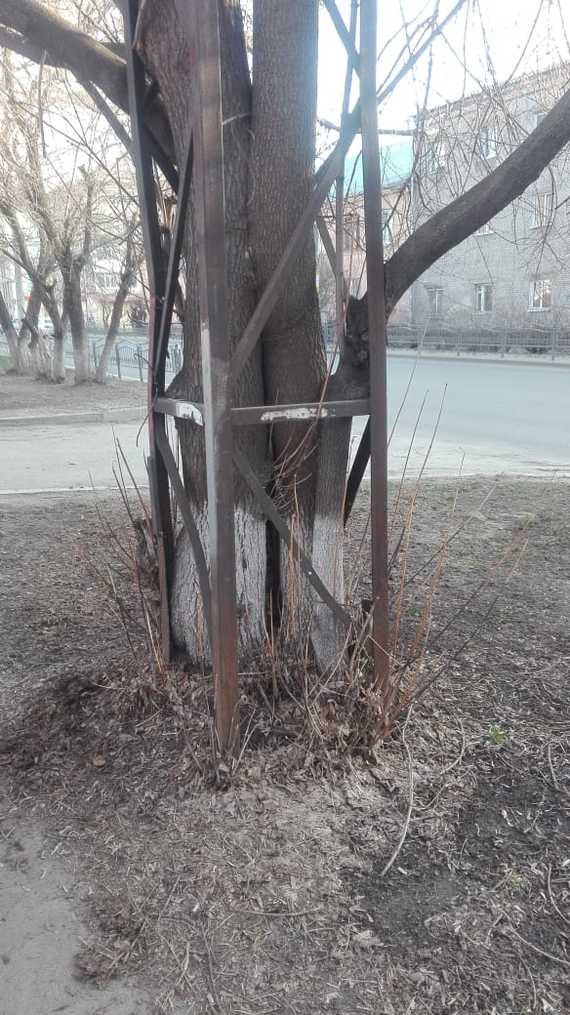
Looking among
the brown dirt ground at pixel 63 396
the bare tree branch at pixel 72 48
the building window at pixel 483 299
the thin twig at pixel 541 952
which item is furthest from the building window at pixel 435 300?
the thin twig at pixel 541 952

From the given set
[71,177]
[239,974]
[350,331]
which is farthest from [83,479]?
[71,177]

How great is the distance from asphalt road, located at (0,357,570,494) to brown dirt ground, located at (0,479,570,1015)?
8.47ft

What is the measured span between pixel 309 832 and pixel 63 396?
1549 centimetres

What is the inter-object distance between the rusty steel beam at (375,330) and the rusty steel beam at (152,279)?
935mm

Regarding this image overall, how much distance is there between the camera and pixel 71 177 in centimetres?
1581

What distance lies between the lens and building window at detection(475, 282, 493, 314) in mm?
32812

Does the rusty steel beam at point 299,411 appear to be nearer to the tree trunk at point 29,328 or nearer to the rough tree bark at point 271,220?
the rough tree bark at point 271,220

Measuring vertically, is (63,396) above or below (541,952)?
above

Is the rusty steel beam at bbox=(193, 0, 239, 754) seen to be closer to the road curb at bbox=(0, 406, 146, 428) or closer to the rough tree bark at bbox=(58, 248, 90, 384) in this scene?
the road curb at bbox=(0, 406, 146, 428)

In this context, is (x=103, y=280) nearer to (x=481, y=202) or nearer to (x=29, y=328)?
(x=29, y=328)

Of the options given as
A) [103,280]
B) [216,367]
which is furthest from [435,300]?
[216,367]

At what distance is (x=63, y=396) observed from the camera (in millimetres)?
17094

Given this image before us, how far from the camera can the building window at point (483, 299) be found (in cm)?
3281

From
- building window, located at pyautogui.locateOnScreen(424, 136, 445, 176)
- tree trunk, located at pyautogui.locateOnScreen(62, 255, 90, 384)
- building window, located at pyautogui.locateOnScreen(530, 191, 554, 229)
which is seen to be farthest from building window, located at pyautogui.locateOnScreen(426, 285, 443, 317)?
building window, located at pyautogui.locateOnScreen(424, 136, 445, 176)
